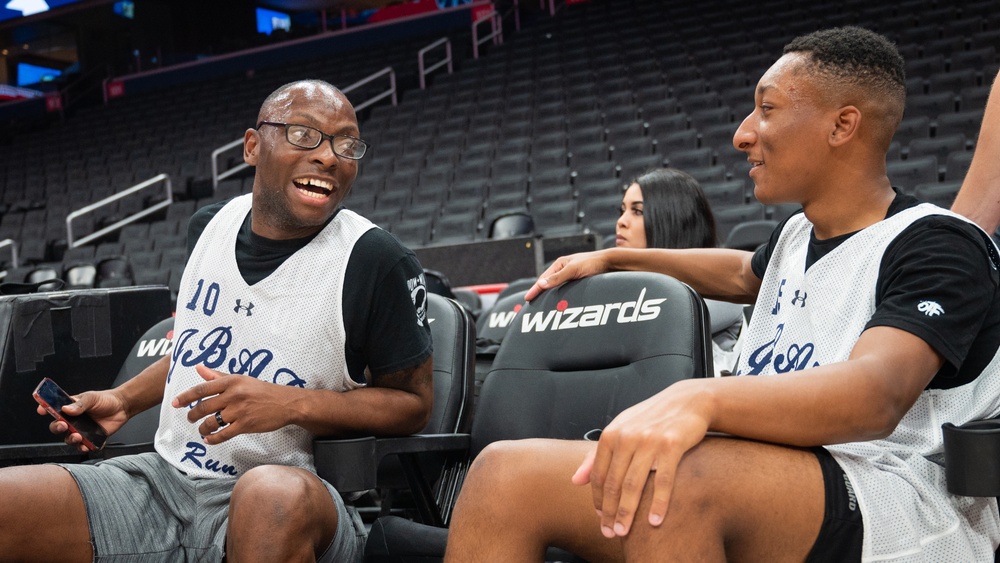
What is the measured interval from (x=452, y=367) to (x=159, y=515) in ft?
2.20

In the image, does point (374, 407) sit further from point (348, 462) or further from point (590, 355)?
point (590, 355)

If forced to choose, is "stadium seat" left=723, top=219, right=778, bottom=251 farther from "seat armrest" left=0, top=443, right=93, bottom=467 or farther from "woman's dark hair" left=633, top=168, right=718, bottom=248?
"seat armrest" left=0, top=443, right=93, bottom=467

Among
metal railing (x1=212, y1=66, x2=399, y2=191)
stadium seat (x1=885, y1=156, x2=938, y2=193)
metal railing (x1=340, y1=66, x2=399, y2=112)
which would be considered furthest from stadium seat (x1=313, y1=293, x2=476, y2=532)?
metal railing (x1=340, y1=66, x2=399, y2=112)

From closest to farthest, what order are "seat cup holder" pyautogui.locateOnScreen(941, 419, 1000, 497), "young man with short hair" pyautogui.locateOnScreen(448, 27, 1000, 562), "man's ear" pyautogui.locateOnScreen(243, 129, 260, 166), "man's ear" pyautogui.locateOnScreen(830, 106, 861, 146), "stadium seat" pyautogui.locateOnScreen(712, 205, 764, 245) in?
"young man with short hair" pyautogui.locateOnScreen(448, 27, 1000, 562) < "seat cup holder" pyautogui.locateOnScreen(941, 419, 1000, 497) < "man's ear" pyautogui.locateOnScreen(830, 106, 861, 146) < "man's ear" pyautogui.locateOnScreen(243, 129, 260, 166) < "stadium seat" pyautogui.locateOnScreen(712, 205, 764, 245)

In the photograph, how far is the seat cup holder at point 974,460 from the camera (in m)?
1.19

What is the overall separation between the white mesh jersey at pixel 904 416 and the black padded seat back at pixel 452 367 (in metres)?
0.68

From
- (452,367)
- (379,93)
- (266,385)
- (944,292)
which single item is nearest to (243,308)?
(266,385)

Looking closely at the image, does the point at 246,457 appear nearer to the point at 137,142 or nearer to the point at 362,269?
the point at 362,269

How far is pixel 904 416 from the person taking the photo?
1346mm

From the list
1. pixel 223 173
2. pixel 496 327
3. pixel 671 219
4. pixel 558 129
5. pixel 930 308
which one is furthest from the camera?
pixel 223 173

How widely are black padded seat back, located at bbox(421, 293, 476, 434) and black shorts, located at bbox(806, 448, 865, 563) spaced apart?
1006 mm

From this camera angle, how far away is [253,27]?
16.2m

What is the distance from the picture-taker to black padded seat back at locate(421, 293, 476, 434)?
6.74 ft

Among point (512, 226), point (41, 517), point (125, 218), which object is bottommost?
point (125, 218)
